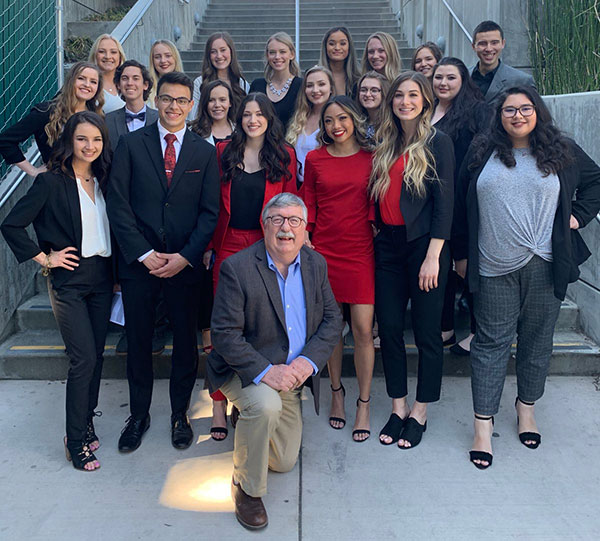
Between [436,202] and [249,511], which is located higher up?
[436,202]

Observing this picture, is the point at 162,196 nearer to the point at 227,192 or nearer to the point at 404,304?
the point at 227,192

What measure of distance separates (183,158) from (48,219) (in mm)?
793

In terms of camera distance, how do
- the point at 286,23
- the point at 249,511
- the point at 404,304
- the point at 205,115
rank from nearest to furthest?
1. the point at 249,511
2. the point at 404,304
3. the point at 205,115
4. the point at 286,23

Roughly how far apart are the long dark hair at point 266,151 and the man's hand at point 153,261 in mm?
600

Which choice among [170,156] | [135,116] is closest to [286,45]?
[135,116]

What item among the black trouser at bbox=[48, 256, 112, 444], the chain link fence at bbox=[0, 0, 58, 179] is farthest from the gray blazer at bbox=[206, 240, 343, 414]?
the chain link fence at bbox=[0, 0, 58, 179]

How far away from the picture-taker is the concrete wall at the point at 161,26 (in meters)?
7.97

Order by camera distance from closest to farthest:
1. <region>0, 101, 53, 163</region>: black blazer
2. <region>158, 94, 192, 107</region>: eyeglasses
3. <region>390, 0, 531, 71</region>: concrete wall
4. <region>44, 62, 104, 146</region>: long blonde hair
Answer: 1. <region>158, 94, 192, 107</region>: eyeglasses
2. <region>44, 62, 104, 146</region>: long blonde hair
3. <region>0, 101, 53, 163</region>: black blazer
4. <region>390, 0, 531, 71</region>: concrete wall

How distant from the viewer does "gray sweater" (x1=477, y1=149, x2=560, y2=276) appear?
3.46m

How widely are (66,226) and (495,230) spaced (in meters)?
2.31

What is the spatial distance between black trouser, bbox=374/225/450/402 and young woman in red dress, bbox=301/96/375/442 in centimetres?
8

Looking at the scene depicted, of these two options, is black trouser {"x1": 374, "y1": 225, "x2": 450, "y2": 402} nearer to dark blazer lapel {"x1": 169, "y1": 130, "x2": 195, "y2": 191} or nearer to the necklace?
dark blazer lapel {"x1": 169, "y1": 130, "x2": 195, "y2": 191}

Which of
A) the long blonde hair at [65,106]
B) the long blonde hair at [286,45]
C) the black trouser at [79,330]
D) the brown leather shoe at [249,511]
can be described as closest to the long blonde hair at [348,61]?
the long blonde hair at [286,45]

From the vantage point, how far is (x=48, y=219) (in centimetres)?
353
